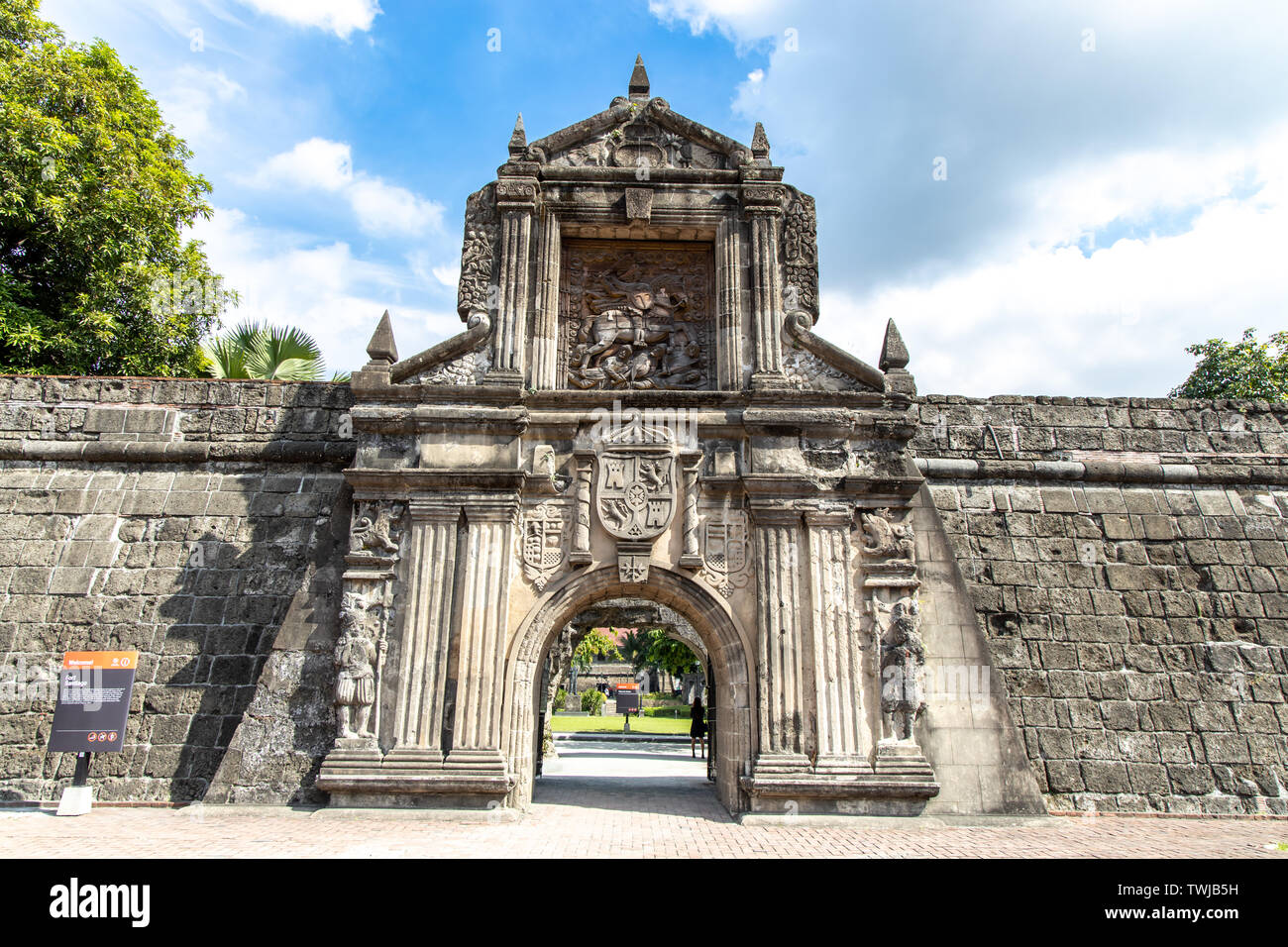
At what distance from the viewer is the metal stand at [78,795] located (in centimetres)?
836

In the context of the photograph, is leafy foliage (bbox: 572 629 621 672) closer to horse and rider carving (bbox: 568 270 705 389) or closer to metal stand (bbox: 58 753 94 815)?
horse and rider carving (bbox: 568 270 705 389)

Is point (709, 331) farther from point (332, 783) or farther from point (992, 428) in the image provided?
point (332, 783)

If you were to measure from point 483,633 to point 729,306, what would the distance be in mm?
5161

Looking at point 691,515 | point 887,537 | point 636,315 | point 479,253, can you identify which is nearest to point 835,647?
point 887,537

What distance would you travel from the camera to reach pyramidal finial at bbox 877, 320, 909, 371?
32.0 feet

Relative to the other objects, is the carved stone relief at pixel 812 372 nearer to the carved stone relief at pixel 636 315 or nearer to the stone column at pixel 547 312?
the carved stone relief at pixel 636 315

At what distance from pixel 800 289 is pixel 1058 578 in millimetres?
5376

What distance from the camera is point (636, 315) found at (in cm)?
1041

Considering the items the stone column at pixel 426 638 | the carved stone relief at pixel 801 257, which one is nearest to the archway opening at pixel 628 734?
the stone column at pixel 426 638

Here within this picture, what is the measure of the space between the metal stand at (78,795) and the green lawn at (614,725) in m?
18.8

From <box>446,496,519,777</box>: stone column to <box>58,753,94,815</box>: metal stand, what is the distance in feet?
13.6

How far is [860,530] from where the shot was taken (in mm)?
9125

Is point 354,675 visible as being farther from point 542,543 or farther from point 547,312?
point 547,312

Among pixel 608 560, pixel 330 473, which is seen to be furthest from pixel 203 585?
A: pixel 608 560
